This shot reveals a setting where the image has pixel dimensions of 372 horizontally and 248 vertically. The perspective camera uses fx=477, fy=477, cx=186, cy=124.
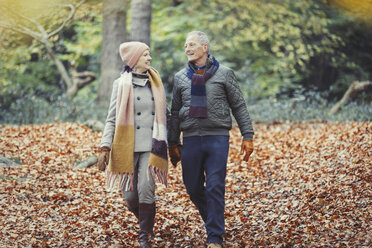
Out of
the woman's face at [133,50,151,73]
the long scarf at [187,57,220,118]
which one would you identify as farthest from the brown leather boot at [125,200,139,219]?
the woman's face at [133,50,151,73]

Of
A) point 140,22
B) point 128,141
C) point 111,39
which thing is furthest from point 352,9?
point 128,141

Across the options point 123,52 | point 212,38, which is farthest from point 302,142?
point 212,38

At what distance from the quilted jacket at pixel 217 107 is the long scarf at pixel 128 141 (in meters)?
0.27

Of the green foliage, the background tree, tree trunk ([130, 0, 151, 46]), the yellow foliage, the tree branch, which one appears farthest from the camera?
the green foliage

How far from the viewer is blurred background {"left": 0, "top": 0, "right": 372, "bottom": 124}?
13.0 m

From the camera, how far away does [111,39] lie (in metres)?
12.9

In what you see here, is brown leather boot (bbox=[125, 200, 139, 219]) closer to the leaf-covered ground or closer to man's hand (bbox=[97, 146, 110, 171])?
the leaf-covered ground

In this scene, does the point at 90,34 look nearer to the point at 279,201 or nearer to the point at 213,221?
the point at 279,201

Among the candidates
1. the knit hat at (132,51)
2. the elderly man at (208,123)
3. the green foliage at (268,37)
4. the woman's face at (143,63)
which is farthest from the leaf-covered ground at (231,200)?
the green foliage at (268,37)

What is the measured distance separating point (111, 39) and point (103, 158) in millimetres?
8570

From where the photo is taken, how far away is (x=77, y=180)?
25.7ft

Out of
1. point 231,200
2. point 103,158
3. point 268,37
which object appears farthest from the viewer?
point 268,37

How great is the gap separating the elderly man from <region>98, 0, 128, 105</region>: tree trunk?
7978 mm

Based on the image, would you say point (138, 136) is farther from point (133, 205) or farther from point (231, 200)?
point (231, 200)
